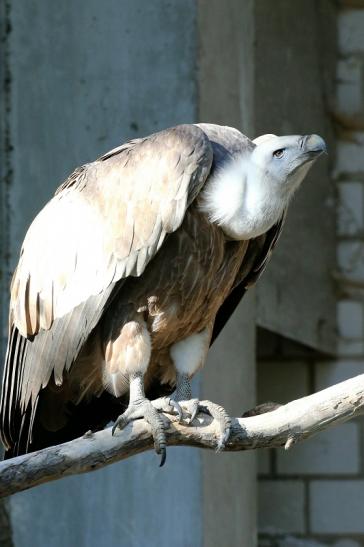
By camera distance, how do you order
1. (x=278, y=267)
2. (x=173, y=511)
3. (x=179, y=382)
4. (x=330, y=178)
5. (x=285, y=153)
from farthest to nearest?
(x=330, y=178) < (x=278, y=267) < (x=173, y=511) < (x=179, y=382) < (x=285, y=153)

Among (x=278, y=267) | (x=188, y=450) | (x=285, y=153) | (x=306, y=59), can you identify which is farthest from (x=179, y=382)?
(x=306, y=59)

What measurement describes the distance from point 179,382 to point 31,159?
8.39 ft

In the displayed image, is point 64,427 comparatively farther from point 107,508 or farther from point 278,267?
point 278,267

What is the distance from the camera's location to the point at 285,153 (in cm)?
451

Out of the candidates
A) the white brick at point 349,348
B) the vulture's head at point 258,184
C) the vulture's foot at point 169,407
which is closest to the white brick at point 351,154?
the white brick at point 349,348

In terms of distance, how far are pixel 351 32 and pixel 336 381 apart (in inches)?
84.9

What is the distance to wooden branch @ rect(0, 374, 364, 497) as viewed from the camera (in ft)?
13.0

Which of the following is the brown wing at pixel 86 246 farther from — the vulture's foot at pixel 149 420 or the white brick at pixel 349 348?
the white brick at pixel 349 348

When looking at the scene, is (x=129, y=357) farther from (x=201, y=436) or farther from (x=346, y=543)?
(x=346, y=543)

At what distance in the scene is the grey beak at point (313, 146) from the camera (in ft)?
14.7

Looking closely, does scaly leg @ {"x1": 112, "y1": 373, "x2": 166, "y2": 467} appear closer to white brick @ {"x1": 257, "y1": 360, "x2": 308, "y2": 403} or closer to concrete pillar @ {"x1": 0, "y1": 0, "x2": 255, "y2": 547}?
concrete pillar @ {"x1": 0, "y1": 0, "x2": 255, "y2": 547}

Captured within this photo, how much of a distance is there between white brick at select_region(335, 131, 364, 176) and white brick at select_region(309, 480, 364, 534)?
1.92m

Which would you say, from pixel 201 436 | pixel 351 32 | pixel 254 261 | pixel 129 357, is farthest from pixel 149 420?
pixel 351 32

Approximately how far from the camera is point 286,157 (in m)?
4.51
